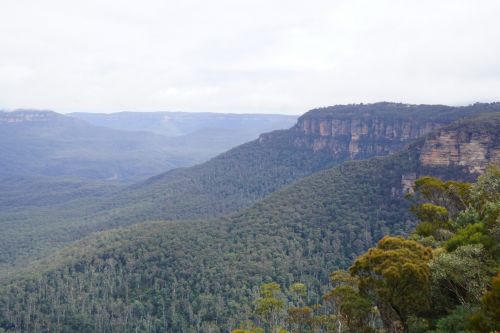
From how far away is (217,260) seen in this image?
6194 centimetres

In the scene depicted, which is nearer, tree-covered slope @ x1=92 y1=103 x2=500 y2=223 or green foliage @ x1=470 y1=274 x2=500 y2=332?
green foliage @ x1=470 y1=274 x2=500 y2=332

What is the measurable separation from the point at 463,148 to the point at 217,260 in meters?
39.2

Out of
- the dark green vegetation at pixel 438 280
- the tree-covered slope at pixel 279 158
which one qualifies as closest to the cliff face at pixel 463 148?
the tree-covered slope at pixel 279 158

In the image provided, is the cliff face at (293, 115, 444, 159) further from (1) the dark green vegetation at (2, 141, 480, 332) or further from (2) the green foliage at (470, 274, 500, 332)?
(2) the green foliage at (470, 274, 500, 332)

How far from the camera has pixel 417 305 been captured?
64.0 ft

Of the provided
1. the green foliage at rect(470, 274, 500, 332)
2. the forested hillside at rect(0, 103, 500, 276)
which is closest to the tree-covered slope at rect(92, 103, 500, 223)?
the forested hillside at rect(0, 103, 500, 276)

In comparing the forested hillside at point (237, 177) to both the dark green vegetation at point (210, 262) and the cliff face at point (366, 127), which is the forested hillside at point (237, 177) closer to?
the cliff face at point (366, 127)

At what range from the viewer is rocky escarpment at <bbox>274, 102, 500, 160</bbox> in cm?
10206

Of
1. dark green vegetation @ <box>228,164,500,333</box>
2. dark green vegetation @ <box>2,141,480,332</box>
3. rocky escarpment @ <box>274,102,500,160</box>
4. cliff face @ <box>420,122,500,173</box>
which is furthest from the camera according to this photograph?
rocky escarpment @ <box>274,102,500,160</box>

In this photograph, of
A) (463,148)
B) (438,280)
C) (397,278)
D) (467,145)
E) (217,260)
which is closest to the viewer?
(397,278)

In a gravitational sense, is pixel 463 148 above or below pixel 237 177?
above

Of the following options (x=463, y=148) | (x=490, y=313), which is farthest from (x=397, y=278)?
(x=463, y=148)

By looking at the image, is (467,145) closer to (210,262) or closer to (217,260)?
(217,260)

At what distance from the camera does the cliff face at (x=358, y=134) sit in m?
108
